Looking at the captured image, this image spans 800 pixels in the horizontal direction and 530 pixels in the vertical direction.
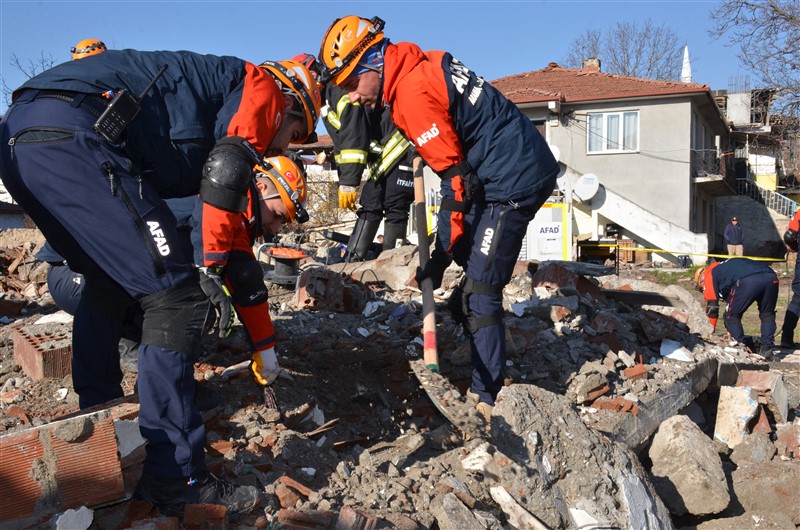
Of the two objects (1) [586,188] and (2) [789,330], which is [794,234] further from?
(1) [586,188]

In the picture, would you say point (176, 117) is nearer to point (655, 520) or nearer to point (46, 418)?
point (46, 418)

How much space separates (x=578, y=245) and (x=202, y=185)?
1641 centimetres

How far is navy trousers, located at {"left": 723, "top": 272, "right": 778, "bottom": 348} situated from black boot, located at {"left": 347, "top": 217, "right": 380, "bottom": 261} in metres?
4.39

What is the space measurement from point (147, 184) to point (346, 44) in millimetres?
1907

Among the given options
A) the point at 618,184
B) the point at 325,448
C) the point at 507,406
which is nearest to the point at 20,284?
the point at 325,448

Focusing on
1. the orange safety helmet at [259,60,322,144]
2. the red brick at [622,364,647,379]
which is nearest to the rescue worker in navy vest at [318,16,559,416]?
the orange safety helmet at [259,60,322,144]

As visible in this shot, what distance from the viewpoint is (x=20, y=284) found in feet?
29.0

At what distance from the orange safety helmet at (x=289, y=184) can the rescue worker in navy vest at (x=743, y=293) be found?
6.04 meters

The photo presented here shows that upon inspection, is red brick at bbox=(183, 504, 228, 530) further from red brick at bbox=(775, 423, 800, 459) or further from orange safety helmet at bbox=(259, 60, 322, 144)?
red brick at bbox=(775, 423, 800, 459)

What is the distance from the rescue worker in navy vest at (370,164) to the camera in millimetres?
6258

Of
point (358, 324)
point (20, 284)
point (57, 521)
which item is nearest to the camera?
point (57, 521)

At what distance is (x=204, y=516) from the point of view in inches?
93.4

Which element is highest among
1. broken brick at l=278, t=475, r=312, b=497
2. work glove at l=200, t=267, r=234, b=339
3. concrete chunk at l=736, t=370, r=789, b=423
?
work glove at l=200, t=267, r=234, b=339

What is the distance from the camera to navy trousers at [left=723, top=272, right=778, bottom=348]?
845cm
